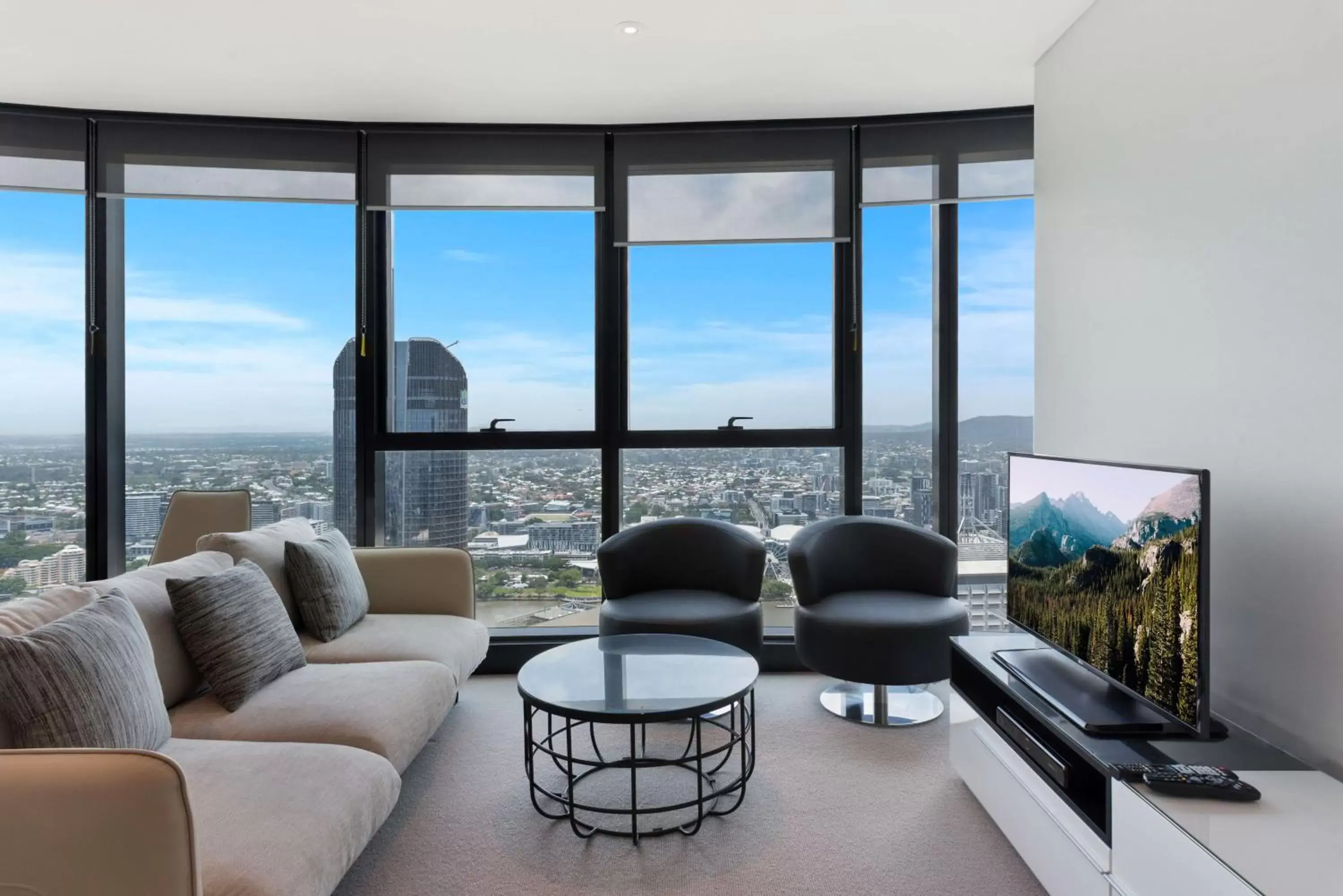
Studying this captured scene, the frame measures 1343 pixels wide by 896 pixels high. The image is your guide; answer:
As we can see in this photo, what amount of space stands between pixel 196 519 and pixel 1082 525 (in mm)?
3600

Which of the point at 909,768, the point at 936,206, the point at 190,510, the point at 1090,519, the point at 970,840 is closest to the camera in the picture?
the point at 1090,519

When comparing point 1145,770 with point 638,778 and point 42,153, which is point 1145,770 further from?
point 42,153

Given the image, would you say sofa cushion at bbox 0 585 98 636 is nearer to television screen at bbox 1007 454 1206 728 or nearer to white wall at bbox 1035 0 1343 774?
television screen at bbox 1007 454 1206 728

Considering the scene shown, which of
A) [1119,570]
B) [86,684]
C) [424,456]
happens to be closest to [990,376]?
[1119,570]

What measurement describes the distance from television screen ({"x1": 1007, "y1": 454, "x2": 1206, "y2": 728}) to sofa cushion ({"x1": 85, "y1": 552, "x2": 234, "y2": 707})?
2573 millimetres

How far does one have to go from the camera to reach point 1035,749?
1.96 metres

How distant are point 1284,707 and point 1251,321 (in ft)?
3.16

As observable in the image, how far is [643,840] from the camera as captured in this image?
7.39 feet

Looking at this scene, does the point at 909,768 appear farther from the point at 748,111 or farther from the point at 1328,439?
the point at 748,111

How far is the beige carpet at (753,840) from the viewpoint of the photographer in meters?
2.04

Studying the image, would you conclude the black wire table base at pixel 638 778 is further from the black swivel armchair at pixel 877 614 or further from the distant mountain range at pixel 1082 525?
the distant mountain range at pixel 1082 525

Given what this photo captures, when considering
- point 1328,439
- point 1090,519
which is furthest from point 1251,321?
point 1090,519

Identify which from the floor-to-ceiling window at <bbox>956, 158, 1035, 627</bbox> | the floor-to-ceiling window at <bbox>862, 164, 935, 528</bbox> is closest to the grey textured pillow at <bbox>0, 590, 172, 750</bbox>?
the floor-to-ceiling window at <bbox>862, 164, 935, 528</bbox>

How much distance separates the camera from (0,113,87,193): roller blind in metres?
3.51
